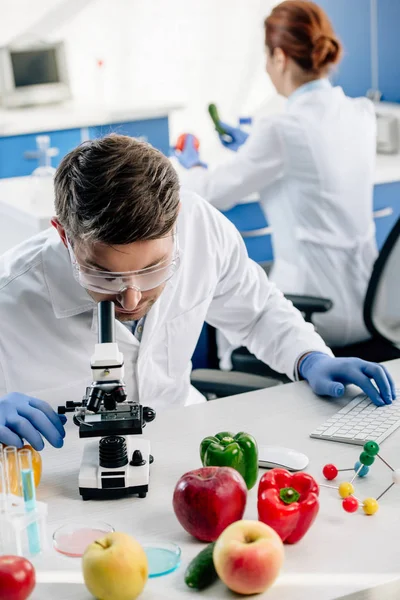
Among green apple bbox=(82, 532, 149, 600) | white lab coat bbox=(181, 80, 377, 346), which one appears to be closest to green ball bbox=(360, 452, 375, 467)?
green apple bbox=(82, 532, 149, 600)

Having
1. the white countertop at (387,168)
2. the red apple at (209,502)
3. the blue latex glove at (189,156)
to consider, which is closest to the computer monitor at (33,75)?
the blue latex glove at (189,156)

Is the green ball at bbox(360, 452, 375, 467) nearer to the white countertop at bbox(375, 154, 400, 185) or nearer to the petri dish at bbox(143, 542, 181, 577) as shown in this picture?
the petri dish at bbox(143, 542, 181, 577)

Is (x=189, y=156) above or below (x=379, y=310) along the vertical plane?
above

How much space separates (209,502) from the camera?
1.28 meters

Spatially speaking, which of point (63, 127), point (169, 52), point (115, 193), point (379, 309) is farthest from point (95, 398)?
point (169, 52)

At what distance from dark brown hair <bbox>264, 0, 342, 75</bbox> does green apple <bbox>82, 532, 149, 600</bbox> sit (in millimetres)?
2174

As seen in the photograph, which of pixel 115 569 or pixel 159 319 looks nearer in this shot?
pixel 115 569

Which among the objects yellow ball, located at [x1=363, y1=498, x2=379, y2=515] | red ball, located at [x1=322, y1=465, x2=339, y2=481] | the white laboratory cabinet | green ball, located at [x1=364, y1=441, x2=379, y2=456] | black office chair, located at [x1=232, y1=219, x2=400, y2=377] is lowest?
black office chair, located at [x1=232, y1=219, x2=400, y2=377]

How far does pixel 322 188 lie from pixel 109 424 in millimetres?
1766

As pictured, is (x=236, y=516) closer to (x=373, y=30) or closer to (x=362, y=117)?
(x=362, y=117)

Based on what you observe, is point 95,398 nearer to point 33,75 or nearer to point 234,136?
point 234,136

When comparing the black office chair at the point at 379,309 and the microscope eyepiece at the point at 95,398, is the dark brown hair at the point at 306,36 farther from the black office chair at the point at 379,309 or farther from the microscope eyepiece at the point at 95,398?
the microscope eyepiece at the point at 95,398

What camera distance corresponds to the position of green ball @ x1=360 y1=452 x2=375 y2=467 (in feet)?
4.85

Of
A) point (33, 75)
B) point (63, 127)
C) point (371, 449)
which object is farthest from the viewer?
point (33, 75)
